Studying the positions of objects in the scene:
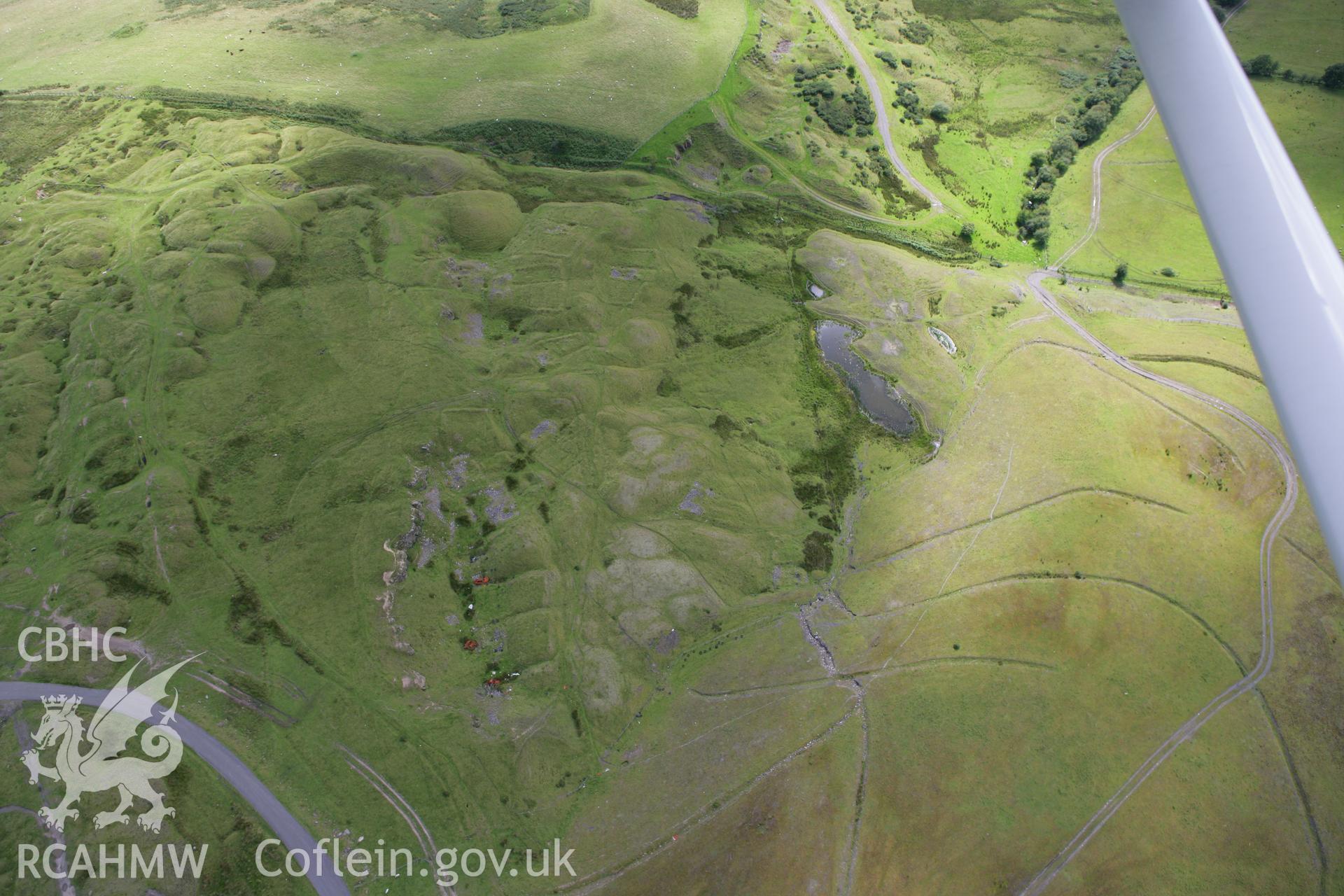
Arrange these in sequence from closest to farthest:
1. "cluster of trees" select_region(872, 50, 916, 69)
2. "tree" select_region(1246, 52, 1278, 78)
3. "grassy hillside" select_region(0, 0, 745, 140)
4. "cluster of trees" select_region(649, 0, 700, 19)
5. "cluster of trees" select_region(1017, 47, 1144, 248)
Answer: "cluster of trees" select_region(1017, 47, 1144, 248) < "grassy hillside" select_region(0, 0, 745, 140) < "tree" select_region(1246, 52, 1278, 78) < "cluster of trees" select_region(872, 50, 916, 69) < "cluster of trees" select_region(649, 0, 700, 19)

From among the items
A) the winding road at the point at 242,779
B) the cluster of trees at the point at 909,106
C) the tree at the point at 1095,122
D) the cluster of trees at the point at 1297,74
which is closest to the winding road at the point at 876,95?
the cluster of trees at the point at 909,106

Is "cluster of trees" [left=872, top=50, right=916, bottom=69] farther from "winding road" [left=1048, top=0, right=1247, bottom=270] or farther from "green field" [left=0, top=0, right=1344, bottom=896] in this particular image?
"winding road" [left=1048, top=0, right=1247, bottom=270]

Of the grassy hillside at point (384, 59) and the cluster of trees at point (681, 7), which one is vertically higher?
the cluster of trees at point (681, 7)

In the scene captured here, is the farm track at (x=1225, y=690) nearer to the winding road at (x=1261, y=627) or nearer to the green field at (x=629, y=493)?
the winding road at (x=1261, y=627)

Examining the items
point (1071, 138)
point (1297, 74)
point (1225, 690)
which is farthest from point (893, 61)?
point (1225, 690)

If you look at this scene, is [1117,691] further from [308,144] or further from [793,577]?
[308,144]

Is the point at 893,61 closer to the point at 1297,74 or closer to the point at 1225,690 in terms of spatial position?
the point at 1297,74

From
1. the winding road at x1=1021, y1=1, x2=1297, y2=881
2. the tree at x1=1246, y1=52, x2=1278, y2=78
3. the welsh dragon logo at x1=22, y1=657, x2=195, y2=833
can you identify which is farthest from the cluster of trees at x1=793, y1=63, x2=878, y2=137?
the welsh dragon logo at x1=22, y1=657, x2=195, y2=833
